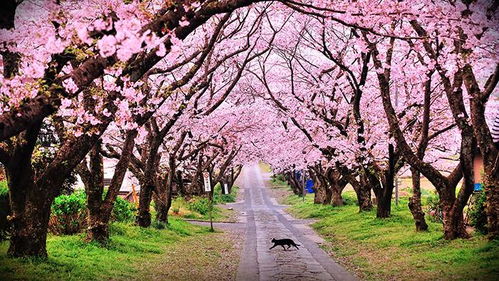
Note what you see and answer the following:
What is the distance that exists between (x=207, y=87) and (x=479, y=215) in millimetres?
10565

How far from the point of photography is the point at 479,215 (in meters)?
14.4

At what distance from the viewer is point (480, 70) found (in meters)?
15.7

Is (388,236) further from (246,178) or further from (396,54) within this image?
(246,178)

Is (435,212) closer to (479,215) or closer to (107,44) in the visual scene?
(479,215)

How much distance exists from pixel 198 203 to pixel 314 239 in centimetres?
1696

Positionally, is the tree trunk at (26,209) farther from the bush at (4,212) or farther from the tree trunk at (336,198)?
the tree trunk at (336,198)

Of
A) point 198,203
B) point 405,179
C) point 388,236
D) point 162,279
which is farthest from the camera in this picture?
point 405,179

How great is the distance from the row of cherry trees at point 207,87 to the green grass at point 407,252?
862 mm

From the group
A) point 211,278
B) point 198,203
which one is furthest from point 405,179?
point 211,278

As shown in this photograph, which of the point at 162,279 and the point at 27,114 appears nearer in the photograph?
the point at 27,114

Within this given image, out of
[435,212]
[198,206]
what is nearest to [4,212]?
[435,212]

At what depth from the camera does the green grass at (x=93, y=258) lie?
10.1 meters

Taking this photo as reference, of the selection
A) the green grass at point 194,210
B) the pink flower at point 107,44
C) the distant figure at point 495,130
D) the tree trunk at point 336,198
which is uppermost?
the distant figure at point 495,130

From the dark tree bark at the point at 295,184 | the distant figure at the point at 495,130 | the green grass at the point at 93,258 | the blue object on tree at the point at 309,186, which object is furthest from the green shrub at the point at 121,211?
the blue object on tree at the point at 309,186
